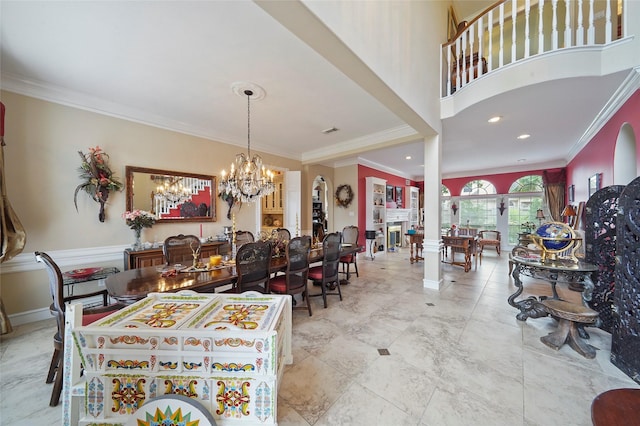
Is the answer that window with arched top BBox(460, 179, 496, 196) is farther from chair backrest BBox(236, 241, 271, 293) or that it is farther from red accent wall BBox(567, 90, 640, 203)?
chair backrest BBox(236, 241, 271, 293)

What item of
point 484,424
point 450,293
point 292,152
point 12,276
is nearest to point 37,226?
point 12,276

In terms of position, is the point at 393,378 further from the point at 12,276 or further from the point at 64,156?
the point at 64,156

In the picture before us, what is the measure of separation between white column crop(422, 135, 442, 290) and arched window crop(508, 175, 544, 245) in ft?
16.5

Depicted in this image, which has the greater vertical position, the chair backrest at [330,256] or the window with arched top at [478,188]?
the window with arched top at [478,188]

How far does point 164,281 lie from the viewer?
1.94 meters

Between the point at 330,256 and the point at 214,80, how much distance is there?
2677 mm

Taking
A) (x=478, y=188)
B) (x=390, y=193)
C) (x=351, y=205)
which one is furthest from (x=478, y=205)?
(x=351, y=205)

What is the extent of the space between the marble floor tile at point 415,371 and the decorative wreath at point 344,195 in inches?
150

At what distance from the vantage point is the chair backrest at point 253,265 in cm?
213

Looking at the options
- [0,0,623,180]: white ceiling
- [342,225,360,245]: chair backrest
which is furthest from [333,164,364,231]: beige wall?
[342,225,360,245]: chair backrest

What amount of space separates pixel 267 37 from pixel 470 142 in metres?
4.55

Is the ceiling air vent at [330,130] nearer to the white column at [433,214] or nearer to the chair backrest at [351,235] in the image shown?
the white column at [433,214]

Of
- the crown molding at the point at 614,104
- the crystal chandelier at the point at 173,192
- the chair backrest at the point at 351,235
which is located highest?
the crown molding at the point at 614,104

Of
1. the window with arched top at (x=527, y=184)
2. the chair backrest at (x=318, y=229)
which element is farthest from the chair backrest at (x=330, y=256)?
the window with arched top at (x=527, y=184)
